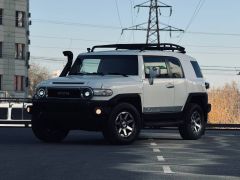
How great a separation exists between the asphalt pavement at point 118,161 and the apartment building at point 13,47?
168 feet

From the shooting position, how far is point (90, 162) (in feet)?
37.7

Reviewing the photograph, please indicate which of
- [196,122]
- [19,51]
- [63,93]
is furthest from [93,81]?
[19,51]

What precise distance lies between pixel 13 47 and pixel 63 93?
53.2m

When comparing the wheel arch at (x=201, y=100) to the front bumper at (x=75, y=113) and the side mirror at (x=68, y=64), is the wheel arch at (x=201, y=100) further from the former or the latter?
the front bumper at (x=75, y=113)

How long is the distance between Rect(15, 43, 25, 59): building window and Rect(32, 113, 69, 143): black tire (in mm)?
52387

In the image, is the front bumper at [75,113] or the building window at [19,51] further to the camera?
the building window at [19,51]

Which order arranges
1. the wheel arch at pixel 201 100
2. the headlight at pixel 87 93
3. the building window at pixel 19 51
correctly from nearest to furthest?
1. the headlight at pixel 87 93
2. the wheel arch at pixel 201 100
3. the building window at pixel 19 51

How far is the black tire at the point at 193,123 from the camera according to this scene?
17656 millimetres

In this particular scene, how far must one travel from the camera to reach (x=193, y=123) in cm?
1789

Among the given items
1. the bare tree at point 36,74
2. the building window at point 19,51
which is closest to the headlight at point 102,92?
the building window at point 19,51

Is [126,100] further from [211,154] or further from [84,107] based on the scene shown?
[211,154]

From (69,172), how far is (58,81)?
5.81 metres

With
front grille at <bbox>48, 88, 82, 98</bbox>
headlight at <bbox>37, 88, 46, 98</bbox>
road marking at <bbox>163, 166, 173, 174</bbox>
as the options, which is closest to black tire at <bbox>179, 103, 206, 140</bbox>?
front grille at <bbox>48, 88, 82, 98</bbox>

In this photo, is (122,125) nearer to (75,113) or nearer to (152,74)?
(75,113)
